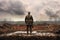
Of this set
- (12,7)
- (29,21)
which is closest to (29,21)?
(29,21)

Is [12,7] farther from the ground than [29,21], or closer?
farther from the ground

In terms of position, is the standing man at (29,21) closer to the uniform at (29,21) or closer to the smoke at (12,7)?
the uniform at (29,21)

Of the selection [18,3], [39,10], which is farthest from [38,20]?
[18,3]

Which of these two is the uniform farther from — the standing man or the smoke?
the smoke

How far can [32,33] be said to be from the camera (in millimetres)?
10086

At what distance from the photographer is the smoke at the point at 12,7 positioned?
407 inches

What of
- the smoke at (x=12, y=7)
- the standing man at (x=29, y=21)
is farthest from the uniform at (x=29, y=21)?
the smoke at (x=12, y=7)

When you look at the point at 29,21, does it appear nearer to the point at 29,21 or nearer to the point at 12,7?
the point at 29,21

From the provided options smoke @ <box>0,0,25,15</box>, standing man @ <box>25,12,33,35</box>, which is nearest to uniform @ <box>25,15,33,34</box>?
standing man @ <box>25,12,33,35</box>

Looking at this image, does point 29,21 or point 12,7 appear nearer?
point 29,21

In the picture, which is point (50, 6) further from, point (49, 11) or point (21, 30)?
point (21, 30)

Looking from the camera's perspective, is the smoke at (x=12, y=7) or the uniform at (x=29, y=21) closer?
the uniform at (x=29, y=21)

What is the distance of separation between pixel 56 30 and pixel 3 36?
2174mm

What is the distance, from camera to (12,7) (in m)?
10.4
